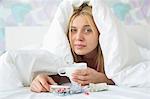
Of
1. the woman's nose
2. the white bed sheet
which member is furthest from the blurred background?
the white bed sheet

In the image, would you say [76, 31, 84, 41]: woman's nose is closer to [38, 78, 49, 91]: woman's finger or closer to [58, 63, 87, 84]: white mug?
[58, 63, 87, 84]: white mug

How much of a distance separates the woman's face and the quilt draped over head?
0.11 ft

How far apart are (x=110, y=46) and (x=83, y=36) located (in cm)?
14

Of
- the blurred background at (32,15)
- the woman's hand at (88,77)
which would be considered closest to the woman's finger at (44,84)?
the woman's hand at (88,77)

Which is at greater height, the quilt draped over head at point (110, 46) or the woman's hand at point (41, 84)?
the quilt draped over head at point (110, 46)

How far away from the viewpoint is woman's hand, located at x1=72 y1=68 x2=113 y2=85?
1.25m

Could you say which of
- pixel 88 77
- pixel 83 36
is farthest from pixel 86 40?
pixel 88 77

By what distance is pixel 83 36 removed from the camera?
144 centimetres

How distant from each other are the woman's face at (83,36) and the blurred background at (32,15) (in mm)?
425

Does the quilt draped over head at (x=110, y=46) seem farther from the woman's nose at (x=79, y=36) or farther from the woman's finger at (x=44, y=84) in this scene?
the woman's finger at (x=44, y=84)

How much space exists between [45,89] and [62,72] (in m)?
0.11

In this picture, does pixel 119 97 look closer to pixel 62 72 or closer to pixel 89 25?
pixel 62 72

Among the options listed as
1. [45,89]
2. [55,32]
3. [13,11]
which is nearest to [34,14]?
[13,11]

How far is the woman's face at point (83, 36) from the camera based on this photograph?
1438 mm
